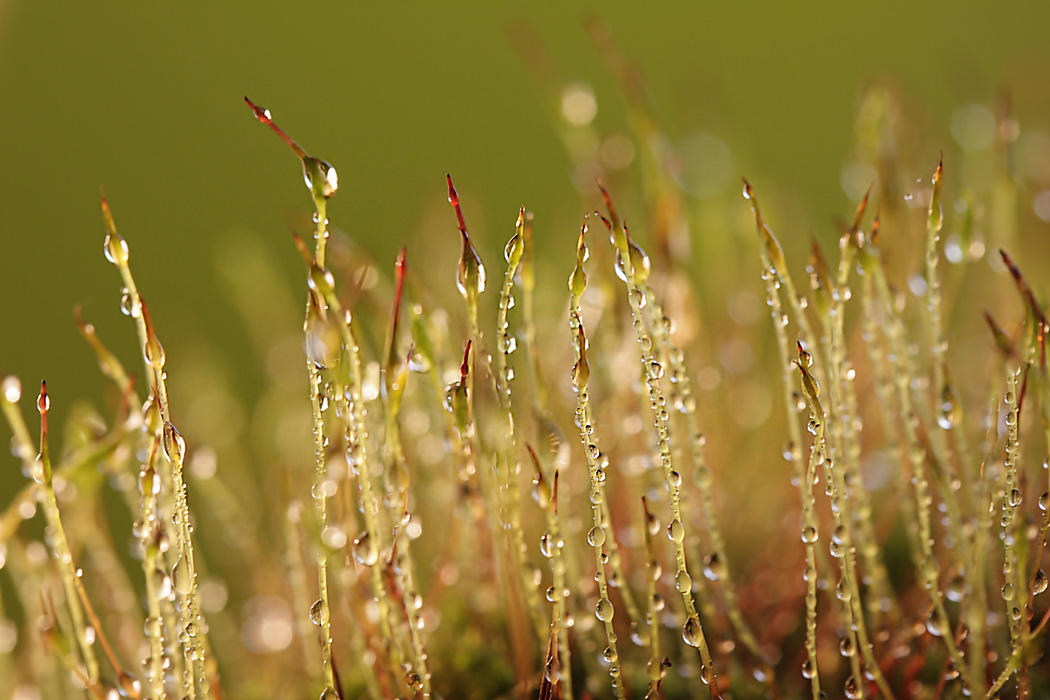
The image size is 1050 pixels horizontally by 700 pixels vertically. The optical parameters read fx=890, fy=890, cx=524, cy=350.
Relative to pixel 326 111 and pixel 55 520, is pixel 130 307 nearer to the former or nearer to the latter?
pixel 55 520

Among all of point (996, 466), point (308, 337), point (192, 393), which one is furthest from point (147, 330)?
point (192, 393)

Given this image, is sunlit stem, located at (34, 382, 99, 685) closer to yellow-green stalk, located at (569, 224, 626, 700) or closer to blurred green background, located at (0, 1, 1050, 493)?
yellow-green stalk, located at (569, 224, 626, 700)

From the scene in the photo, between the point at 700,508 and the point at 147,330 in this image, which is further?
the point at 700,508

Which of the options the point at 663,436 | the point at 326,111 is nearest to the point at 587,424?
the point at 663,436

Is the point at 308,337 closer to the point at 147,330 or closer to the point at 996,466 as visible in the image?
the point at 147,330

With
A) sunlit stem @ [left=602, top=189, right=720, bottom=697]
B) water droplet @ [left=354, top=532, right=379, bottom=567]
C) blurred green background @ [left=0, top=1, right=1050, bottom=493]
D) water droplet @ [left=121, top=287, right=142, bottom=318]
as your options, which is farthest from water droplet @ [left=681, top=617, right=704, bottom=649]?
blurred green background @ [left=0, top=1, right=1050, bottom=493]

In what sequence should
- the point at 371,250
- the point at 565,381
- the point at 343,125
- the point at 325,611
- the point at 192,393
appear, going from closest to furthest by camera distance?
the point at 325,611 < the point at 371,250 < the point at 565,381 < the point at 192,393 < the point at 343,125

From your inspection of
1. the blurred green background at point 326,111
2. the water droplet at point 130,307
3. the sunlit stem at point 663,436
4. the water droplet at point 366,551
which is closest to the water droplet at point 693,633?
the sunlit stem at point 663,436

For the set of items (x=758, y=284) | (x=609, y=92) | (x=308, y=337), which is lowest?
(x=308, y=337)
